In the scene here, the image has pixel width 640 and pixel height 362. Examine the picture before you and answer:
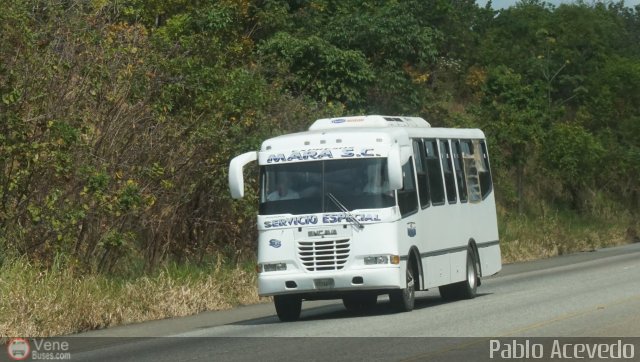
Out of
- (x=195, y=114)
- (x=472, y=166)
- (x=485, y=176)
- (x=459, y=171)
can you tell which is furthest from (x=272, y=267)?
(x=195, y=114)

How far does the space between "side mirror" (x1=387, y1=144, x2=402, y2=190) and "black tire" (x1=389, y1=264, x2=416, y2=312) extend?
1272mm

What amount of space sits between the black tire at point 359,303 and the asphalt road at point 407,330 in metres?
0.18

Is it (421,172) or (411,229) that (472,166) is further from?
(411,229)

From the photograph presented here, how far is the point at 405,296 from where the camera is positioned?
63.9 ft

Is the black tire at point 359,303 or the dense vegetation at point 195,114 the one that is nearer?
the black tire at point 359,303

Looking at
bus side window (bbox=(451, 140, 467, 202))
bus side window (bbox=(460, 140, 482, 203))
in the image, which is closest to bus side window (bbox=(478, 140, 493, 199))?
bus side window (bbox=(460, 140, 482, 203))

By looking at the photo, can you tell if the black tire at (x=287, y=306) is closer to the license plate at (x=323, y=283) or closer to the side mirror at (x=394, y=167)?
the license plate at (x=323, y=283)

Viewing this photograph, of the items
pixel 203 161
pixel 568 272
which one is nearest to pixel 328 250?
pixel 203 161

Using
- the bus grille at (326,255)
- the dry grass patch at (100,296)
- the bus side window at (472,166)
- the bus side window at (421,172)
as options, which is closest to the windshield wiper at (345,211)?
the bus grille at (326,255)

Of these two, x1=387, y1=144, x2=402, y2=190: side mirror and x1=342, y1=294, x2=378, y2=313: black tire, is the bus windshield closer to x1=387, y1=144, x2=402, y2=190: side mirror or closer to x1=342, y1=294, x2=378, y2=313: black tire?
x1=387, y1=144, x2=402, y2=190: side mirror

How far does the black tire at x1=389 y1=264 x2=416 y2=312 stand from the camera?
19406 mm

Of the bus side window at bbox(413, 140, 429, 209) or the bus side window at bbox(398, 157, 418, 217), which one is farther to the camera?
the bus side window at bbox(413, 140, 429, 209)

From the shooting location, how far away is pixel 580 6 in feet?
208

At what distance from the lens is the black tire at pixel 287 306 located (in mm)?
19641
